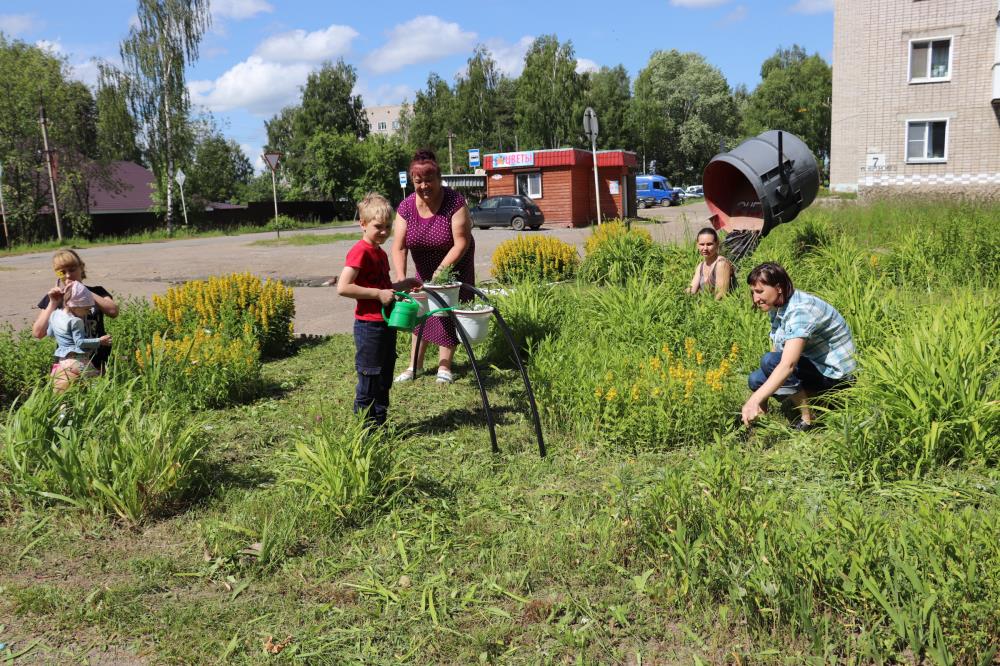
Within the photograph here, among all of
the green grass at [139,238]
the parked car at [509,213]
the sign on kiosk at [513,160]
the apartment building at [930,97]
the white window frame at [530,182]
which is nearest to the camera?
the apartment building at [930,97]

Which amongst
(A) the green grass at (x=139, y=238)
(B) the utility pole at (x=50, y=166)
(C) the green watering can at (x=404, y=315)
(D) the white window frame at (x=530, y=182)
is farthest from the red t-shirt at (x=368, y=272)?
(B) the utility pole at (x=50, y=166)

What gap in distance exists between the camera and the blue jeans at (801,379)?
13.7 feet

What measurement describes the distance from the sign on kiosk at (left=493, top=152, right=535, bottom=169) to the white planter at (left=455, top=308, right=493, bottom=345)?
26129 mm

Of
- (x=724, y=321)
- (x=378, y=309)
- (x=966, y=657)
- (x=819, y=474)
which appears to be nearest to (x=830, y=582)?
(x=966, y=657)

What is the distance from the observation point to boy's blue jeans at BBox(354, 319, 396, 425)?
161 inches

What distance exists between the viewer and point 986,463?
338 centimetres

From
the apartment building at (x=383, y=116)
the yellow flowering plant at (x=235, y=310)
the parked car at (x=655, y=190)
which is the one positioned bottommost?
the yellow flowering plant at (x=235, y=310)

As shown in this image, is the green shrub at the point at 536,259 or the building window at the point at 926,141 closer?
the green shrub at the point at 536,259

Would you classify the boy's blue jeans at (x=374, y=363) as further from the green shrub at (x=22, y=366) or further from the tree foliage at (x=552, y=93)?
the tree foliage at (x=552, y=93)

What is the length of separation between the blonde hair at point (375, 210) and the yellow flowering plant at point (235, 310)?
257 centimetres

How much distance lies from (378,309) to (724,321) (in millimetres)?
2550

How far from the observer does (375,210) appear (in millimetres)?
3982

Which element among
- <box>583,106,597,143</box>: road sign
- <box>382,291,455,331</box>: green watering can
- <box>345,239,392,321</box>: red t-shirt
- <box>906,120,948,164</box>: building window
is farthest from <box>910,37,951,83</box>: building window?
<box>382,291,455,331</box>: green watering can

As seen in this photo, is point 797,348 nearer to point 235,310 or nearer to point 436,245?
point 436,245
